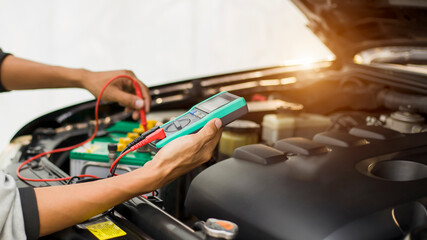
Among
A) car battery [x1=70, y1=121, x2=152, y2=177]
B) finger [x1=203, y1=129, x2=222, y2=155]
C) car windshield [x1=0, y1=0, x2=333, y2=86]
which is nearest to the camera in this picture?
finger [x1=203, y1=129, x2=222, y2=155]

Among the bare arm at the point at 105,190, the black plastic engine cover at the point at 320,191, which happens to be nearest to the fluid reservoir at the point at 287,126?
the black plastic engine cover at the point at 320,191

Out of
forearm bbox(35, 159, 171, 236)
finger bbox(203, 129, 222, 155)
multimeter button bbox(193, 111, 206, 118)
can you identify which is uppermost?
multimeter button bbox(193, 111, 206, 118)

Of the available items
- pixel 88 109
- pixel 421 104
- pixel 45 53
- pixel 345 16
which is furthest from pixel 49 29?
pixel 421 104

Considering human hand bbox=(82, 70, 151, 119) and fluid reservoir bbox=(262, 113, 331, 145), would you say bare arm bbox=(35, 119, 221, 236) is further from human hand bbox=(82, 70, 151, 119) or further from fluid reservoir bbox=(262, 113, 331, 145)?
fluid reservoir bbox=(262, 113, 331, 145)

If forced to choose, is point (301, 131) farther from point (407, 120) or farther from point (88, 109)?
point (88, 109)

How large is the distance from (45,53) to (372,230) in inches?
144

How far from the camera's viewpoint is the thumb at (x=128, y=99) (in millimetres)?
1071

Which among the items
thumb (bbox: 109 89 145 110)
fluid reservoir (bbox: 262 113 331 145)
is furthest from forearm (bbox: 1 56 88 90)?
fluid reservoir (bbox: 262 113 331 145)

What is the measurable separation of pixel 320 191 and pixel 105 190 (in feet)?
1.12

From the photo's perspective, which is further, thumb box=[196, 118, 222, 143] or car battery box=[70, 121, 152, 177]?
car battery box=[70, 121, 152, 177]

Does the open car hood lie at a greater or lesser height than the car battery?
greater

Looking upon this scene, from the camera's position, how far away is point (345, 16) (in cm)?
136

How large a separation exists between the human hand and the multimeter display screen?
1.00ft

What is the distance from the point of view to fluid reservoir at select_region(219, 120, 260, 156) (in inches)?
42.4
